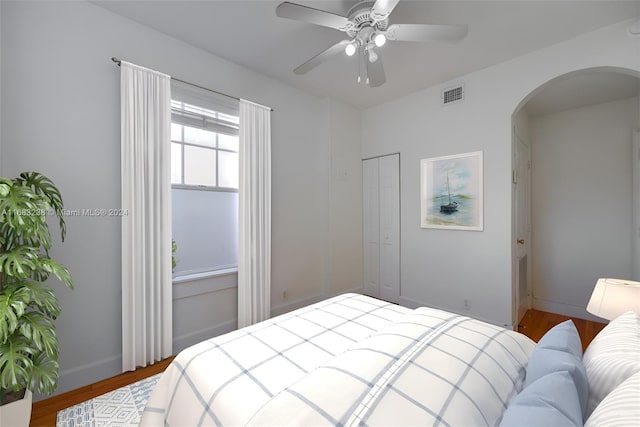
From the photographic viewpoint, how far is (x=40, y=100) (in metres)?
1.80

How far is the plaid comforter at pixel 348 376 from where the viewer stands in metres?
0.78

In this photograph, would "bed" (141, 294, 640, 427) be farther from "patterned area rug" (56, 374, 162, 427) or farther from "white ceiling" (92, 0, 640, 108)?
"white ceiling" (92, 0, 640, 108)

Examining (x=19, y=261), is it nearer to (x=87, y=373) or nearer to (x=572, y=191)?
(x=87, y=373)

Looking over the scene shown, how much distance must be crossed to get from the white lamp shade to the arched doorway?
4.94ft

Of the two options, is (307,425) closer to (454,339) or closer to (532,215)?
(454,339)

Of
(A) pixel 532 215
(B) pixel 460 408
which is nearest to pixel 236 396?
(B) pixel 460 408

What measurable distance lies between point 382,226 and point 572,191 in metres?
2.41

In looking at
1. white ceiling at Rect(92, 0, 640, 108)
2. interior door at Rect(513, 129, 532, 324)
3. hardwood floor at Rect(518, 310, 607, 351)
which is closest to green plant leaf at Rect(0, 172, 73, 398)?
white ceiling at Rect(92, 0, 640, 108)

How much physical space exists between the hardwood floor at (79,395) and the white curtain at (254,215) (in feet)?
2.81

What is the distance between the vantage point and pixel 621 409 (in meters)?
0.61

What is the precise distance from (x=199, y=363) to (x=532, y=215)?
4.32 meters

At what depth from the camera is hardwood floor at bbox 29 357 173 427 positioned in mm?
1667

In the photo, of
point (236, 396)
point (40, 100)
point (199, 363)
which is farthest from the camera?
point (40, 100)

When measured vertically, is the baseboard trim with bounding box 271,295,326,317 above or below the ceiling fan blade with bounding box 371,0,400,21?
below
